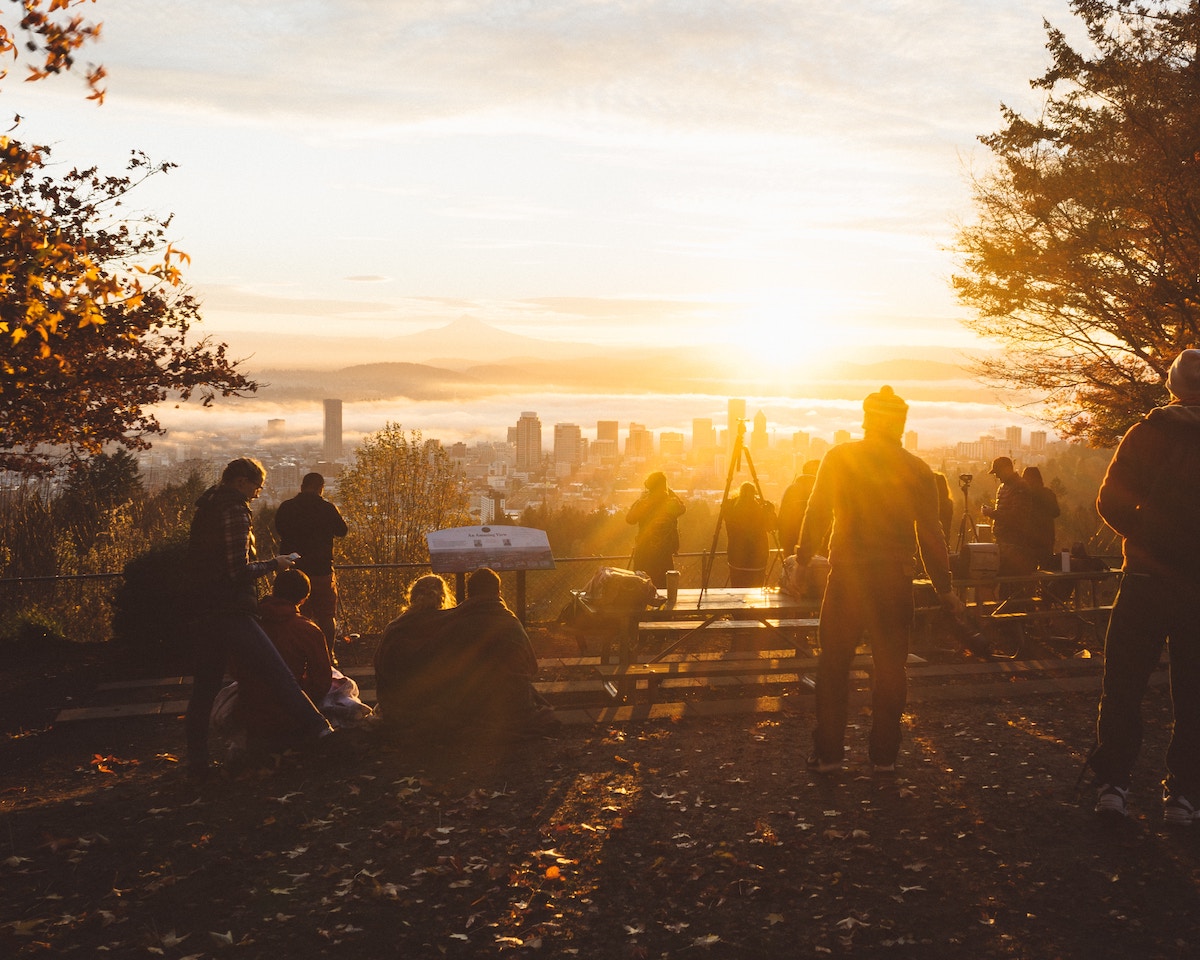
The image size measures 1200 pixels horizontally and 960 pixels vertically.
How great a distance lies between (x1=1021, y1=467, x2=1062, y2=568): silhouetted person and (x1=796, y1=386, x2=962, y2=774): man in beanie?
5989 mm

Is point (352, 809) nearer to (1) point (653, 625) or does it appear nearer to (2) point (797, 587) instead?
(1) point (653, 625)

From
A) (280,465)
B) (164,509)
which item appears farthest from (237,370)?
(280,465)

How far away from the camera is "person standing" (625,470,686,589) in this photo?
10.8 meters

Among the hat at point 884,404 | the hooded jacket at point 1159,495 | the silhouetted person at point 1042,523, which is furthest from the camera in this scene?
the silhouetted person at point 1042,523

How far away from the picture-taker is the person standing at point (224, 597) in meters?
5.86

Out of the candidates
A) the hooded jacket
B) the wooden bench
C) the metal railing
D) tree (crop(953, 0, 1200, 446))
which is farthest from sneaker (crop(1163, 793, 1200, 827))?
tree (crop(953, 0, 1200, 446))

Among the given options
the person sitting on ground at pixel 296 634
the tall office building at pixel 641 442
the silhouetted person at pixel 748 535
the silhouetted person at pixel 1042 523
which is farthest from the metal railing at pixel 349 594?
the tall office building at pixel 641 442

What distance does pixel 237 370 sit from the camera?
40.9 feet

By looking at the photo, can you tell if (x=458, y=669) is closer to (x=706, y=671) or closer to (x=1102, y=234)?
(x=706, y=671)

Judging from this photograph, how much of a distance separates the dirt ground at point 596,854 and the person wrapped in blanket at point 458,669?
20 centimetres

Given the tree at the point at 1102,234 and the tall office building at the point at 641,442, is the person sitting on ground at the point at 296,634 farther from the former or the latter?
the tall office building at the point at 641,442

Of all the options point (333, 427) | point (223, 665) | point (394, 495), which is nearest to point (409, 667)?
point (223, 665)

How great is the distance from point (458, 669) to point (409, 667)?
308 mm

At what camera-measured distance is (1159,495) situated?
15.9 ft
